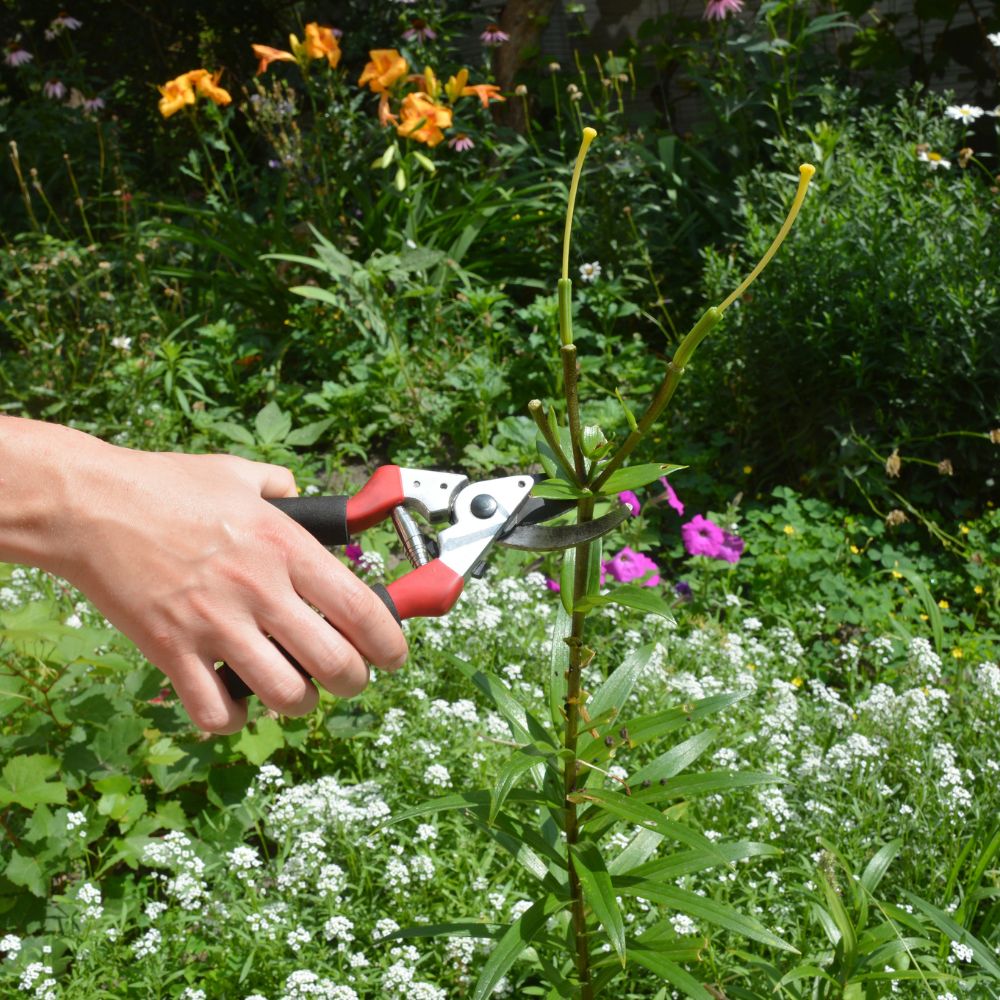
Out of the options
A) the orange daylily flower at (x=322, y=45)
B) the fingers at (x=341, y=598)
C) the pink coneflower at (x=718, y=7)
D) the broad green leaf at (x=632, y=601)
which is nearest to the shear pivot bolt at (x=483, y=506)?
the broad green leaf at (x=632, y=601)

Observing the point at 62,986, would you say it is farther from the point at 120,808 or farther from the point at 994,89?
the point at 994,89

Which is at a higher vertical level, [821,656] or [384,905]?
[384,905]

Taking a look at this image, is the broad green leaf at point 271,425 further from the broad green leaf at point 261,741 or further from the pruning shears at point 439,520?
the pruning shears at point 439,520

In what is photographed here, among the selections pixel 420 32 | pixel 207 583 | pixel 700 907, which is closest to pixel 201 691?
pixel 207 583

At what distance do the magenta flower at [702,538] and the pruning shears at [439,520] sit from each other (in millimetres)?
1488

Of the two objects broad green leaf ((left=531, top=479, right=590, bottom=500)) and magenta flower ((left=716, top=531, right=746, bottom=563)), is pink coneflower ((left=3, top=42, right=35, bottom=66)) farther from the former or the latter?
broad green leaf ((left=531, top=479, right=590, bottom=500))

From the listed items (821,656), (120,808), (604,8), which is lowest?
(821,656)

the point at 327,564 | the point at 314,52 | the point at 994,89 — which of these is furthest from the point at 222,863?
the point at 994,89

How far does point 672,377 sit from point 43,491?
718 mm

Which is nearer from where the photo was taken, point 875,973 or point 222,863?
point 875,973

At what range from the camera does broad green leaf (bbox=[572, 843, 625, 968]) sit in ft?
4.80

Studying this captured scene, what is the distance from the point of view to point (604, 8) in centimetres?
645

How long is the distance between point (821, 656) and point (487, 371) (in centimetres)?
167

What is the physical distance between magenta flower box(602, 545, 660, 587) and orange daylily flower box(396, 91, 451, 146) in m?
1.90
